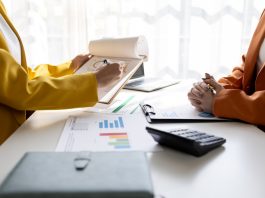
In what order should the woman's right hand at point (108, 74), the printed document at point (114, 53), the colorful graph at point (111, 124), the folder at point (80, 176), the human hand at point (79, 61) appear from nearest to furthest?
the folder at point (80, 176)
the colorful graph at point (111, 124)
the woman's right hand at point (108, 74)
the printed document at point (114, 53)
the human hand at point (79, 61)

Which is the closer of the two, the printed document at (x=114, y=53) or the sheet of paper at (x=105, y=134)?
the sheet of paper at (x=105, y=134)

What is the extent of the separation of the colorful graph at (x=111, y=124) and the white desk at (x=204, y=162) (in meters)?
0.10

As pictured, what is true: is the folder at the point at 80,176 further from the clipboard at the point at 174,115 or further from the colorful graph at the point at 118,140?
the clipboard at the point at 174,115

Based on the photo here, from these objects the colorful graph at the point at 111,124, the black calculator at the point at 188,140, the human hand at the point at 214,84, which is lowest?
the colorful graph at the point at 111,124

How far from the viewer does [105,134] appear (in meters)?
0.80

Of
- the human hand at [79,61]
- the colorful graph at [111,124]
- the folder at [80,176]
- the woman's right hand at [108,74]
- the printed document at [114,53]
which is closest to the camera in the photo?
the folder at [80,176]

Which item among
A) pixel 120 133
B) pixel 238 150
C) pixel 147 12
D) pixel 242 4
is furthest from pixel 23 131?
pixel 242 4

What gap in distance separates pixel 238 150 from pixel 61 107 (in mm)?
459

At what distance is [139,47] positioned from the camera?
4.02 ft

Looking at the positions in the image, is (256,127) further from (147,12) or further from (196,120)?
(147,12)

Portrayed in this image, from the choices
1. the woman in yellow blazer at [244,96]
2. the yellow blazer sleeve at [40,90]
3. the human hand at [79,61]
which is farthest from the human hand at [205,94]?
the human hand at [79,61]

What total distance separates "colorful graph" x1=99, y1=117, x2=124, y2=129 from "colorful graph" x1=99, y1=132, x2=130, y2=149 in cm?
5

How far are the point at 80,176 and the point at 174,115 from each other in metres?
0.49

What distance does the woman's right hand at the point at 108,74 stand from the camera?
97 cm
